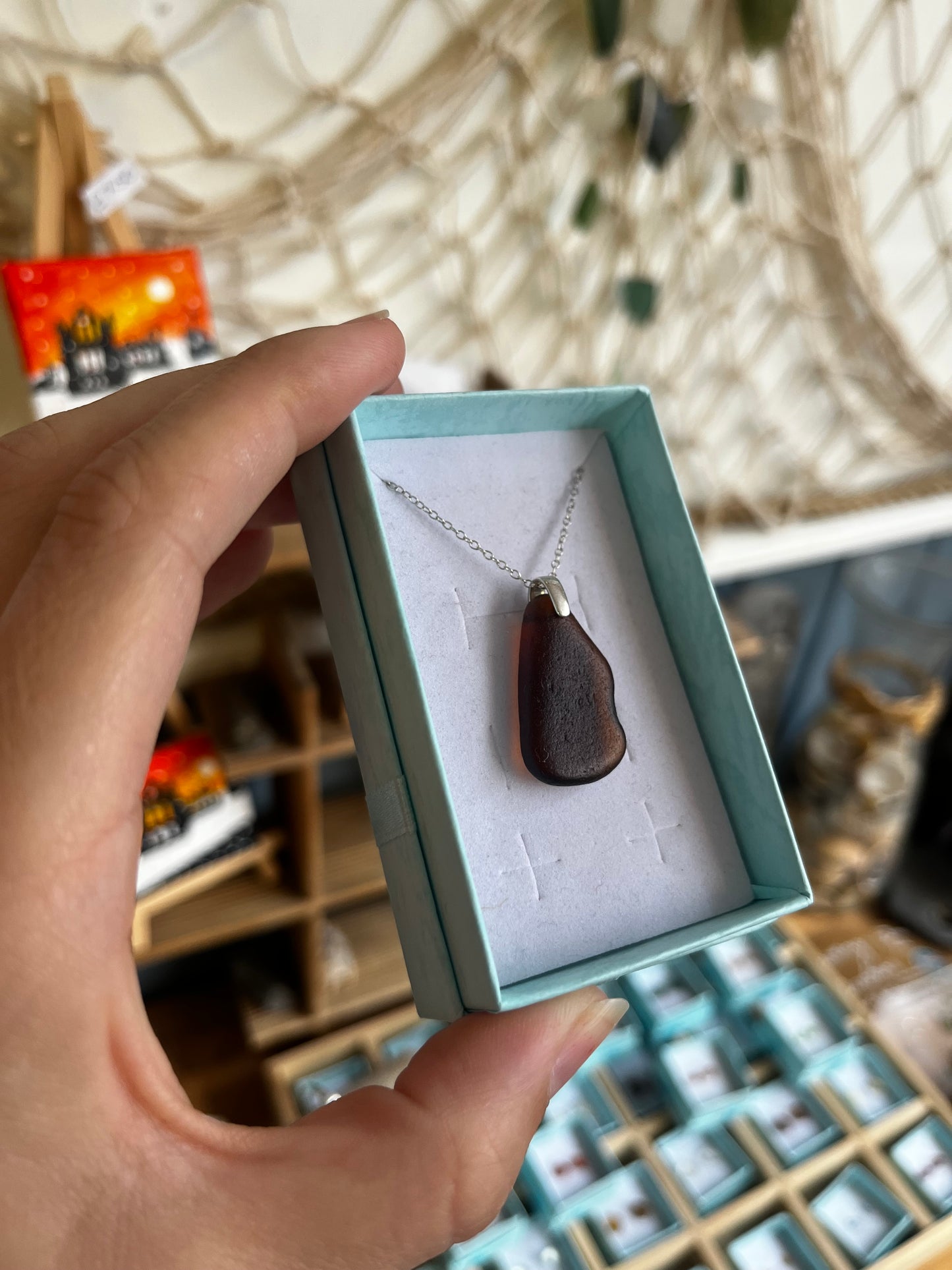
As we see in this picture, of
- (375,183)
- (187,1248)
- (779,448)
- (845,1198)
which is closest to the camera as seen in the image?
(187,1248)

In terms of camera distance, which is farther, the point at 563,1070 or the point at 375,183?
→ the point at 375,183

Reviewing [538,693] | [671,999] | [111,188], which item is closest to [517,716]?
[538,693]

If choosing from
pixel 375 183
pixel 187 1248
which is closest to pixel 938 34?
pixel 375 183

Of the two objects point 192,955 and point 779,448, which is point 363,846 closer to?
point 192,955

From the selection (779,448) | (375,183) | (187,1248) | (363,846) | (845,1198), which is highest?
(375,183)

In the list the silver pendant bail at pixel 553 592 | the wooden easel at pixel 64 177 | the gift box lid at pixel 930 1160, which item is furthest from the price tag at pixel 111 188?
the gift box lid at pixel 930 1160

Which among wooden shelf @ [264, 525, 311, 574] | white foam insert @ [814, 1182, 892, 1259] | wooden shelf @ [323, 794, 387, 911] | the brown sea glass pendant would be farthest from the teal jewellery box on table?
white foam insert @ [814, 1182, 892, 1259]
